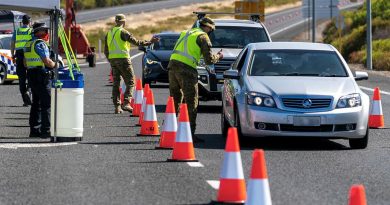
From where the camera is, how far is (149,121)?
59.2 feet

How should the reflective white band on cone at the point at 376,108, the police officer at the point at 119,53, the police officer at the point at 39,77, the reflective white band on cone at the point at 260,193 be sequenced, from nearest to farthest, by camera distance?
the reflective white band on cone at the point at 260,193 < the police officer at the point at 39,77 < the reflective white band on cone at the point at 376,108 < the police officer at the point at 119,53

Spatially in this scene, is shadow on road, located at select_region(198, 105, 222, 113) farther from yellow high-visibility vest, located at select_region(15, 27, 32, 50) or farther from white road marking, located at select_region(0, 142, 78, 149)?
white road marking, located at select_region(0, 142, 78, 149)

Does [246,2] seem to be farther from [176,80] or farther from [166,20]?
[176,80]

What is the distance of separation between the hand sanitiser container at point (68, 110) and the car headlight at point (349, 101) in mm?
3658

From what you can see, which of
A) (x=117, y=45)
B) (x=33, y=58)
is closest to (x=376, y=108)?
(x=117, y=45)

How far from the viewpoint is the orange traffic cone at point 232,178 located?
10.6m

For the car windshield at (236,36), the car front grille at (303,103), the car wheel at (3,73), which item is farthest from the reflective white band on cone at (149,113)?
the car wheel at (3,73)

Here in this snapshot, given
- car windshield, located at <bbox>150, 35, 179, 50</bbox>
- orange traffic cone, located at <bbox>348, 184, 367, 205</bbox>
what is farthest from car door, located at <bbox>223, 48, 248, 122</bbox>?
car windshield, located at <bbox>150, 35, 179, 50</bbox>

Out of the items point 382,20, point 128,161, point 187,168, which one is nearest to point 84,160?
point 128,161

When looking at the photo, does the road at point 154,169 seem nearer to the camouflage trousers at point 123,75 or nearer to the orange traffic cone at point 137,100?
the orange traffic cone at point 137,100

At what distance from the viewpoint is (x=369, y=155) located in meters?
15.6

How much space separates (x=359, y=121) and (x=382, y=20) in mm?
51053

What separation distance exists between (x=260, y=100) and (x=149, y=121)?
7.87 ft

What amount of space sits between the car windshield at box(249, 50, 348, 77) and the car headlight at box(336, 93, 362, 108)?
101 cm
